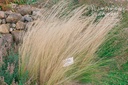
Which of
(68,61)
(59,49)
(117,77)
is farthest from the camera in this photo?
(117,77)

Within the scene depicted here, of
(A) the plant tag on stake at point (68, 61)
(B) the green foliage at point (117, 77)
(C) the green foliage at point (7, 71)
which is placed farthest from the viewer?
(B) the green foliage at point (117, 77)

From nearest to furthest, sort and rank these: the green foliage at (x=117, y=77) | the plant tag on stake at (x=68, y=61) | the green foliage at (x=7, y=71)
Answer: the green foliage at (x=7, y=71) < the plant tag on stake at (x=68, y=61) < the green foliage at (x=117, y=77)

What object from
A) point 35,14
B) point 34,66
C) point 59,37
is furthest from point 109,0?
point 34,66

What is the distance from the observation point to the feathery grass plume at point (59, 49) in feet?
11.8

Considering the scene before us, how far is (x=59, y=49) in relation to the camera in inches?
147

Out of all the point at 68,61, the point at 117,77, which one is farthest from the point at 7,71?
the point at 117,77

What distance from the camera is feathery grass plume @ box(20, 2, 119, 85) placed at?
3604mm

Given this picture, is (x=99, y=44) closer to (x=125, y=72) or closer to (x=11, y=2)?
(x=125, y=72)

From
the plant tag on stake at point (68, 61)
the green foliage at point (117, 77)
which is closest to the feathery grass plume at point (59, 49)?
the plant tag on stake at point (68, 61)

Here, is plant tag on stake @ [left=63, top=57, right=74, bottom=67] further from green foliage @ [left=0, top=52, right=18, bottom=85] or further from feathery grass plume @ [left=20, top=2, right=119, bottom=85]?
green foliage @ [left=0, top=52, right=18, bottom=85]

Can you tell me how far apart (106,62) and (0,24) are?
1.77 meters

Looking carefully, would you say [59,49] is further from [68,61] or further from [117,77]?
[117,77]

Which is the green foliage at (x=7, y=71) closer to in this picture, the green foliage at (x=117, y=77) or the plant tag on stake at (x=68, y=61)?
the plant tag on stake at (x=68, y=61)

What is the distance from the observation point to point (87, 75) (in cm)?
388
